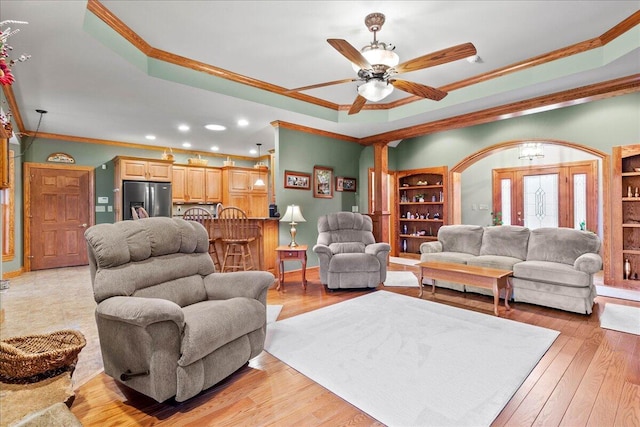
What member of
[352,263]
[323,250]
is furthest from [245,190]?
[352,263]

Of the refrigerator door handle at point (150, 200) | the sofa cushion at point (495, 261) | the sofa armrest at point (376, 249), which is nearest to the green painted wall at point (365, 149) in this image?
the refrigerator door handle at point (150, 200)

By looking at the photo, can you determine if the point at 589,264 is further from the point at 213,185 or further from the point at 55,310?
the point at 213,185

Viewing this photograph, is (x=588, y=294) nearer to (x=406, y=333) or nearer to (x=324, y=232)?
(x=406, y=333)

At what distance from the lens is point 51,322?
3.22 m

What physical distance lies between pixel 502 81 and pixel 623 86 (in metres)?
1.31

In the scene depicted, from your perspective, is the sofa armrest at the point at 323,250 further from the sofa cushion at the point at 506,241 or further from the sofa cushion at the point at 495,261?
A: the sofa cushion at the point at 506,241

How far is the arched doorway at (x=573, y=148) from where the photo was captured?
4691 millimetres

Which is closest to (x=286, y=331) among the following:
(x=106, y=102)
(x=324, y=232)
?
(x=324, y=232)

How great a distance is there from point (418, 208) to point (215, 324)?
652 cm

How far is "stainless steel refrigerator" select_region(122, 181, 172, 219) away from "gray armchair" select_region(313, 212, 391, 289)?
12.1ft

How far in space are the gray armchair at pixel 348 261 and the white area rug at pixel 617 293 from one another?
9.38ft

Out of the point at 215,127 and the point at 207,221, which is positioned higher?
the point at 215,127

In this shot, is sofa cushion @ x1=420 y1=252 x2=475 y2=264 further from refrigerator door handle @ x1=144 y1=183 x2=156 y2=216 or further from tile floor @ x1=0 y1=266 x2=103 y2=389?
refrigerator door handle @ x1=144 y1=183 x2=156 y2=216

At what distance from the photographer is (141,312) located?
67.4 inches
